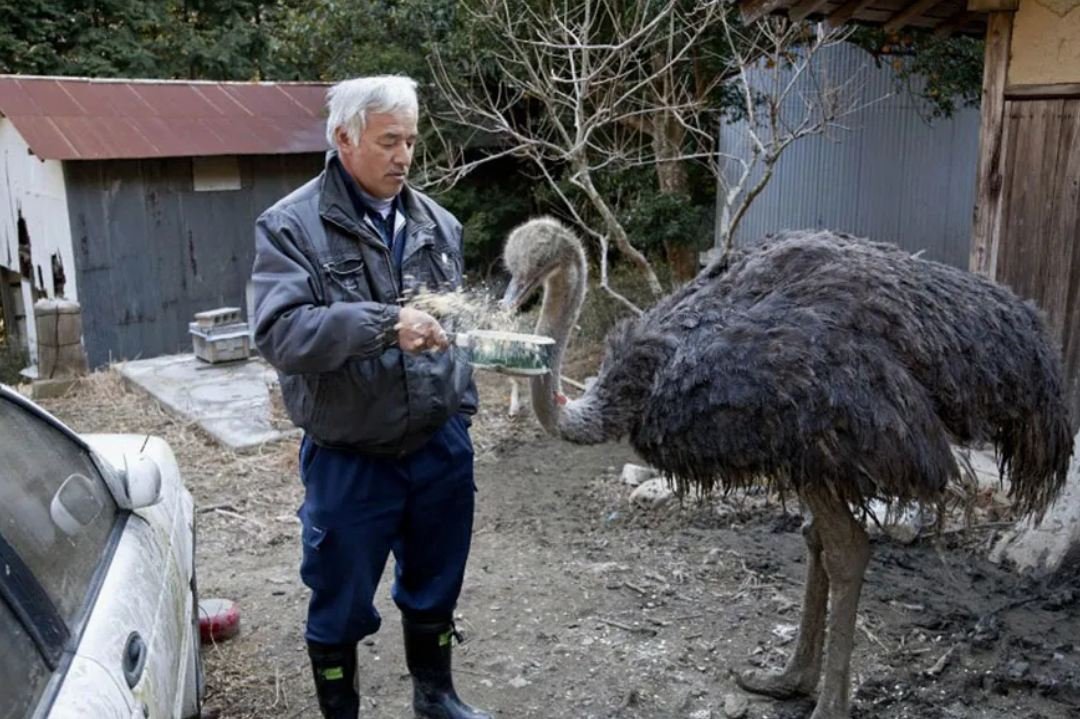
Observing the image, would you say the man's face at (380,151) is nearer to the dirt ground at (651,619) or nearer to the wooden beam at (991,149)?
the dirt ground at (651,619)

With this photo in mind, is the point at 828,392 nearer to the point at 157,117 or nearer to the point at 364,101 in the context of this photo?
the point at 364,101

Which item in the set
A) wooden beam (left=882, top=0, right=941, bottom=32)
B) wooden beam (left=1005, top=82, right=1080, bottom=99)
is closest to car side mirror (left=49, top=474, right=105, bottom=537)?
wooden beam (left=1005, top=82, right=1080, bottom=99)

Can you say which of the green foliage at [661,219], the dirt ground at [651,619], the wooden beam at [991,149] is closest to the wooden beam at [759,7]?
the wooden beam at [991,149]

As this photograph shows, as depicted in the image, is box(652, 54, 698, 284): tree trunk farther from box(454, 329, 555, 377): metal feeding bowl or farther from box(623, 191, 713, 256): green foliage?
box(454, 329, 555, 377): metal feeding bowl

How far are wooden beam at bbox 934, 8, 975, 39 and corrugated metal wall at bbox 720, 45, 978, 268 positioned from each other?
3.04 metres

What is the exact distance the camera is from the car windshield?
2.17 m

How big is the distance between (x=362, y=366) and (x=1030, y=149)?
360cm

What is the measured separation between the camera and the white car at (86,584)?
1.93 m

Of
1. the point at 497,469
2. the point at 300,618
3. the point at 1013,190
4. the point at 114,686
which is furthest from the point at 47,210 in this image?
the point at 114,686

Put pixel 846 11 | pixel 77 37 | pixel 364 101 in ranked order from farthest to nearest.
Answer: pixel 77 37 → pixel 846 11 → pixel 364 101

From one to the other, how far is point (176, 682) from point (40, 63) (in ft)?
51.6

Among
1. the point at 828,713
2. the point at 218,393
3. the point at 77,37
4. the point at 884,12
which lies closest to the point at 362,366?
the point at 828,713

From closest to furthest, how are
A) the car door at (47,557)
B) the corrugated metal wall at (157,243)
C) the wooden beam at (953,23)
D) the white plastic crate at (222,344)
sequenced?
the car door at (47,557)
the wooden beam at (953,23)
the white plastic crate at (222,344)
the corrugated metal wall at (157,243)

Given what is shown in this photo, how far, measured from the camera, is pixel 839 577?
3227mm
